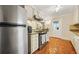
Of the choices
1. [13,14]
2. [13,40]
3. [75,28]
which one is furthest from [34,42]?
[75,28]

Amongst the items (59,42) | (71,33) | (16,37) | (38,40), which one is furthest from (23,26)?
(71,33)

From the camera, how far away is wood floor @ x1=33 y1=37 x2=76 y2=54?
160 cm

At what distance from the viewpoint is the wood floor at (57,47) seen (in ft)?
5.24

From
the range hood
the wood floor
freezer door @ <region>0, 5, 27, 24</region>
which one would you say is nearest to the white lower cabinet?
the wood floor

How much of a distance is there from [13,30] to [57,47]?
624 millimetres

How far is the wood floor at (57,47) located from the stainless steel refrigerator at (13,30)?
0.25m

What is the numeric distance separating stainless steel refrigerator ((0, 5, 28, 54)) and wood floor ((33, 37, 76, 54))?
25 centimetres

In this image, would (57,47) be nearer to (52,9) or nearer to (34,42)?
(34,42)

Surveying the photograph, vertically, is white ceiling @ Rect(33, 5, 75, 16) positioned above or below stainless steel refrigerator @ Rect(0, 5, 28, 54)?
above

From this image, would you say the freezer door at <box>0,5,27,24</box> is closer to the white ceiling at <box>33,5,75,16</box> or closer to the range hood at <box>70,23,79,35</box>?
the white ceiling at <box>33,5,75,16</box>

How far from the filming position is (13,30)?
5.25 ft

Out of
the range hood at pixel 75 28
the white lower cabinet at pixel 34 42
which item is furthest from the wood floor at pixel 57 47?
the range hood at pixel 75 28

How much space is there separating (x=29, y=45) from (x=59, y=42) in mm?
404

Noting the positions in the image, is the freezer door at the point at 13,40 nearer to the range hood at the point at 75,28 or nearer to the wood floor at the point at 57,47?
the wood floor at the point at 57,47
